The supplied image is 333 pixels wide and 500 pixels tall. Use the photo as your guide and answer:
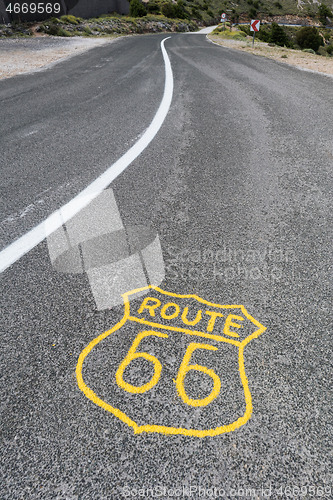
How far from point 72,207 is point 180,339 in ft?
5.91

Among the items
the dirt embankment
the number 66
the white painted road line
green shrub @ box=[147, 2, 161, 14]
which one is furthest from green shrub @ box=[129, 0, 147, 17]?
the number 66

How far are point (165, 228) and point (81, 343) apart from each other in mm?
1299

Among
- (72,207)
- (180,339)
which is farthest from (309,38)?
(180,339)

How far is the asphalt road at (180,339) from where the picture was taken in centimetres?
128

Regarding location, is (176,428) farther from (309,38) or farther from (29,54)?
(309,38)

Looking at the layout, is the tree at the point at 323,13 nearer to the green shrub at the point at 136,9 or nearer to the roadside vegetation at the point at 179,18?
the roadside vegetation at the point at 179,18

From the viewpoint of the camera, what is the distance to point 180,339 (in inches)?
70.4

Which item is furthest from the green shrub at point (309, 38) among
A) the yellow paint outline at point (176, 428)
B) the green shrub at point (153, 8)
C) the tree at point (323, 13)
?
the yellow paint outline at point (176, 428)

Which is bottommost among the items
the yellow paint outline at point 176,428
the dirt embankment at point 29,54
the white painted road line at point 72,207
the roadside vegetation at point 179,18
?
the yellow paint outline at point 176,428

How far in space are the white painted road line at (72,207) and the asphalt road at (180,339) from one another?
0.31 ft

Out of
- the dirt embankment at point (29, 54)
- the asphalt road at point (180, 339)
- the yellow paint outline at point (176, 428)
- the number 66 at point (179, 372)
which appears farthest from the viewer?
the dirt embankment at point (29, 54)

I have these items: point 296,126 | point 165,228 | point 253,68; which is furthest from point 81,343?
point 253,68

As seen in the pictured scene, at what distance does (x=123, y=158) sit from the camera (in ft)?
13.4

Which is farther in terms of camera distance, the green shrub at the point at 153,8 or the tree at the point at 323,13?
the tree at the point at 323,13
